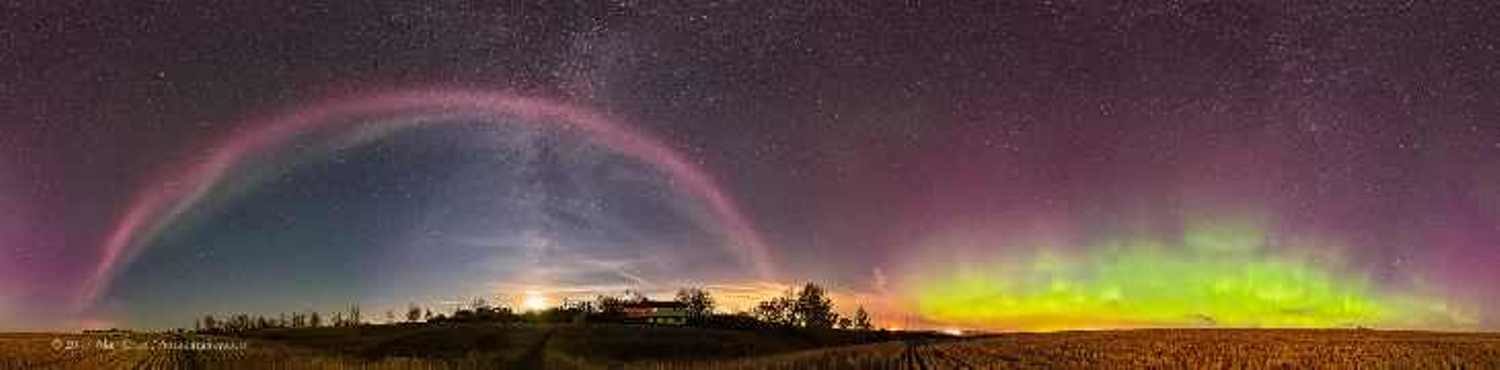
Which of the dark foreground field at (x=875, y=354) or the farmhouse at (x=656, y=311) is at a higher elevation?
the farmhouse at (x=656, y=311)

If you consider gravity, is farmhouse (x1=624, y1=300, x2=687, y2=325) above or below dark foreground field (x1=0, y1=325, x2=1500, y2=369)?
above

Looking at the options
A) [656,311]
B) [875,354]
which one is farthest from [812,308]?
[875,354]

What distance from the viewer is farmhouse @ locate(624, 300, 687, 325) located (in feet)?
431

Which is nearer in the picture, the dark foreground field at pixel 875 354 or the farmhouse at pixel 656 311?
the dark foreground field at pixel 875 354

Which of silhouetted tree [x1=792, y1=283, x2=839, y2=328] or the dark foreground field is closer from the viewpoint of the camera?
the dark foreground field

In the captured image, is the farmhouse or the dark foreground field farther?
the farmhouse

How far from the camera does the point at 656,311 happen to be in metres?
144

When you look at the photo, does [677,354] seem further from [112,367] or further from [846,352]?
[112,367]

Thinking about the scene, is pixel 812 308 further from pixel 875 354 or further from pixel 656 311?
pixel 875 354

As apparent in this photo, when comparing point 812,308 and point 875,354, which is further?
point 812,308

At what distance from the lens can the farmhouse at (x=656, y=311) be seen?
431 ft

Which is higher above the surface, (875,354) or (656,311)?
(656,311)

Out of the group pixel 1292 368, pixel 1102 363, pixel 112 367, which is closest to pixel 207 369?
pixel 112 367

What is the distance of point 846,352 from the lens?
5706 cm
